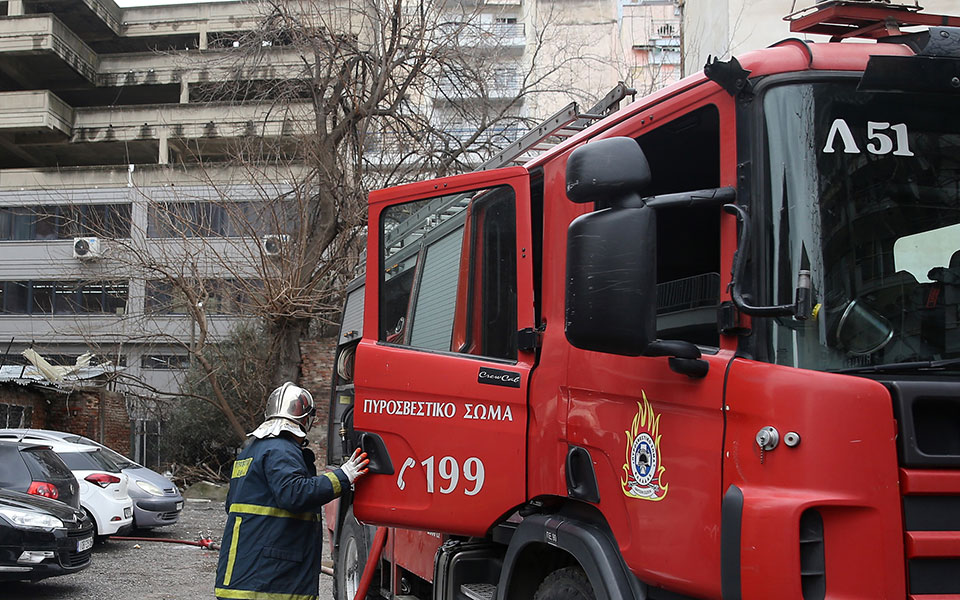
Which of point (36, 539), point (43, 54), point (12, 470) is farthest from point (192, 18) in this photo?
point (36, 539)

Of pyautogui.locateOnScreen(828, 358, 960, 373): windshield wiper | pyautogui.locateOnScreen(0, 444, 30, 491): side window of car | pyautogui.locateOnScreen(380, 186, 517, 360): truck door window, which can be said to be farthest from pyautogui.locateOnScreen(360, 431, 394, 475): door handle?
pyautogui.locateOnScreen(0, 444, 30, 491): side window of car

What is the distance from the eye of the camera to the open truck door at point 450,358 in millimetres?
4395

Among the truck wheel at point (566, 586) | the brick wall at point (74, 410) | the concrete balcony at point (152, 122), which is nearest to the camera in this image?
the truck wheel at point (566, 586)

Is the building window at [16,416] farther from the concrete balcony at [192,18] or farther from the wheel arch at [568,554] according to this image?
the concrete balcony at [192,18]

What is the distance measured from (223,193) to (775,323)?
17.1 meters

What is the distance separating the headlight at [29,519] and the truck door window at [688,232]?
781cm

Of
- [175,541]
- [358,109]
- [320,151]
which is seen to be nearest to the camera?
[175,541]

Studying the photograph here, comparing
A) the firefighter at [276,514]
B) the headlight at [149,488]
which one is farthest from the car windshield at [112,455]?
the firefighter at [276,514]

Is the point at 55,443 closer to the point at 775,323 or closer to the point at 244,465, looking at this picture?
the point at 244,465

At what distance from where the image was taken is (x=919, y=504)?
109 inches

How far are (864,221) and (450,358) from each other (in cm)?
221

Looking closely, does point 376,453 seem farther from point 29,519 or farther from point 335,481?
point 29,519

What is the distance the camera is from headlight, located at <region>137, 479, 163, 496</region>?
15133 millimetres

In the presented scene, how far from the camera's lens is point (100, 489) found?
1343 centimetres
